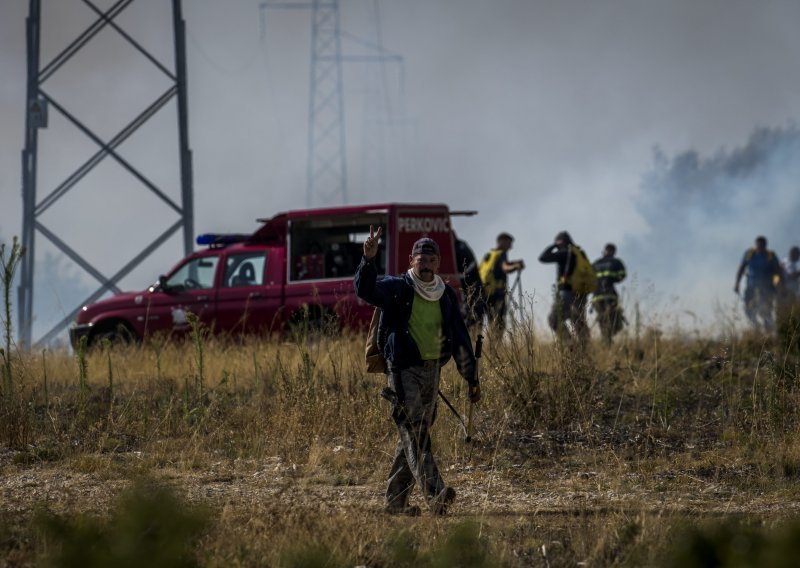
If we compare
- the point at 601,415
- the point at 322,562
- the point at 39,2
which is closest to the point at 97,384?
the point at 601,415

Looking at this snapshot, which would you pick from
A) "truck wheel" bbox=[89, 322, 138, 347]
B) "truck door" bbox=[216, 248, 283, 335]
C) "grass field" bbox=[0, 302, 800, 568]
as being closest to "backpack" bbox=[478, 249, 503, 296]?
"truck door" bbox=[216, 248, 283, 335]

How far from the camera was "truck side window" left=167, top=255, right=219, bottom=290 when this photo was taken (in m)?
18.3

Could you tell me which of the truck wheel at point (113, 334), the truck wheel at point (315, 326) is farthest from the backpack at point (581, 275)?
the truck wheel at point (113, 334)

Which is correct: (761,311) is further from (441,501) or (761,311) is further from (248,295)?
(441,501)

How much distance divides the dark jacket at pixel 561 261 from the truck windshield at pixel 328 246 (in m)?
2.31

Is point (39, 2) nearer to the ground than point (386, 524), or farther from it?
farther from it

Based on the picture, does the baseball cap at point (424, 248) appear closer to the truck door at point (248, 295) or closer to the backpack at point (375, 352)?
the backpack at point (375, 352)

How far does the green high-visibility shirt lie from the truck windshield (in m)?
9.29

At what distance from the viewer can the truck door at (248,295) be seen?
701 inches

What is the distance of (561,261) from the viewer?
18.4m

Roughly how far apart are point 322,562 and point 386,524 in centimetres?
303

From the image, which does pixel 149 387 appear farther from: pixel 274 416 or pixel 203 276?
pixel 203 276

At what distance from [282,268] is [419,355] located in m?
9.70

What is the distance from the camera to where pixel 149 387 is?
1363cm
